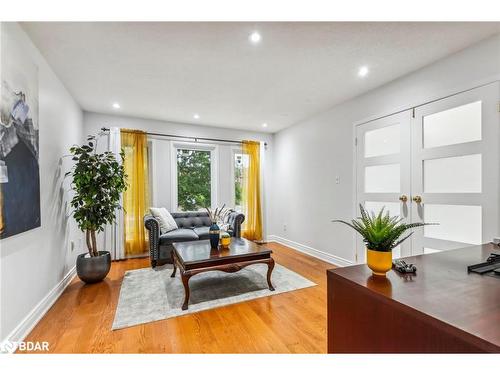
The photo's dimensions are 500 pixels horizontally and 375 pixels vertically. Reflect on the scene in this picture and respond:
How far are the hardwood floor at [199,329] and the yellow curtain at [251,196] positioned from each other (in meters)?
2.41

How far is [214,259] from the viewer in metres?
2.44

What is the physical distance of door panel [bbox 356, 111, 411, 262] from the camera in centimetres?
276

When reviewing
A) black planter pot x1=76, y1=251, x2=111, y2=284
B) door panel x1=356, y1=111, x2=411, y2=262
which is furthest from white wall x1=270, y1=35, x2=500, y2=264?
black planter pot x1=76, y1=251, x2=111, y2=284

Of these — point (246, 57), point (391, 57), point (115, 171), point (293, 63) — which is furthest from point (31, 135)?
point (391, 57)

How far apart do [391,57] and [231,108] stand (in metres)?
2.20

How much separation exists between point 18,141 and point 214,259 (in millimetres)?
1853

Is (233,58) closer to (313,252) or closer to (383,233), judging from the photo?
(383,233)

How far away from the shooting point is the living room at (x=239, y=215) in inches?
41.8

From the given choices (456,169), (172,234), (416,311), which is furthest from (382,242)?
(172,234)

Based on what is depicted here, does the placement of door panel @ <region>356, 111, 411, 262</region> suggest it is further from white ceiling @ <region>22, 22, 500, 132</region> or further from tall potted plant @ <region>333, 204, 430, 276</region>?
tall potted plant @ <region>333, 204, 430, 276</region>
